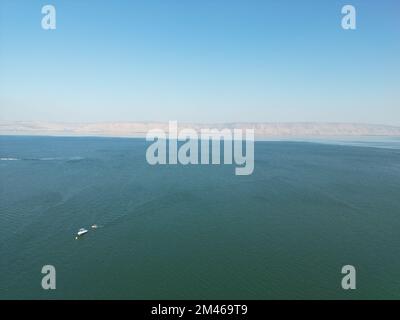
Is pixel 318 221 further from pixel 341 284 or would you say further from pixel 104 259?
pixel 104 259

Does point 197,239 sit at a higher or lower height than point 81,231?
lower

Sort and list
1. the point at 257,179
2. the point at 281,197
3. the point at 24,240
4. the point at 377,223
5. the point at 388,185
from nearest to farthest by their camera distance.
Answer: the point at 24,240 < the point at 377,223 < the point at 281,197 < the point at 388,185 < the point at 257,179

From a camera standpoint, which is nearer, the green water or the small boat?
the green water

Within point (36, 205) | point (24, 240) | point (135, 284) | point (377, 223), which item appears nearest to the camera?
point (135, 284)

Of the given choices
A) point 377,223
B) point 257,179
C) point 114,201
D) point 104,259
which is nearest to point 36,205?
point 114,201

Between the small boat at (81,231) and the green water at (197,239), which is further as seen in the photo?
the small boat at (81,231)

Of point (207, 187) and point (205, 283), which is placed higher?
point (207, 187)

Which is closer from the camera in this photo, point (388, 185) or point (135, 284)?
point (135, 284)
